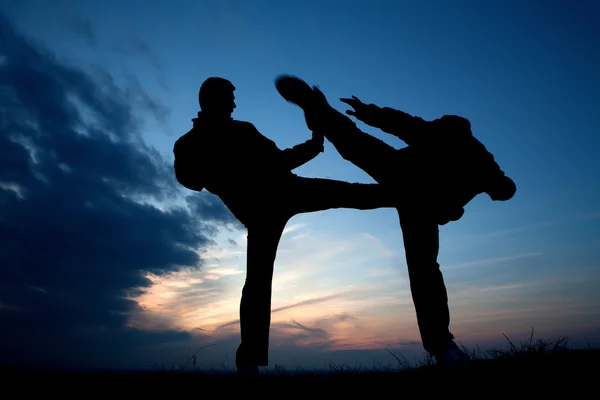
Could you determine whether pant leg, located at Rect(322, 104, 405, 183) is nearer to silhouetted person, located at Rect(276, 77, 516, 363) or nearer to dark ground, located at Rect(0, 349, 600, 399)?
silhouetted person, located at Rect(276, 77, 516, 363)

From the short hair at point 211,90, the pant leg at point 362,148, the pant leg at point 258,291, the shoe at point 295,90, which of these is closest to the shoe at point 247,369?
the pant leg at point 258,291

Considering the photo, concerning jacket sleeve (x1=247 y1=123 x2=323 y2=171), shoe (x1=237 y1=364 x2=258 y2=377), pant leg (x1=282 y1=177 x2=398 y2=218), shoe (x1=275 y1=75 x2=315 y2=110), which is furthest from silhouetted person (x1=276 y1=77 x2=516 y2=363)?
shoe (x1=237 y1=364 x2=258 y2=377)

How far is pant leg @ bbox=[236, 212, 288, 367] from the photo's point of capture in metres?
4.11

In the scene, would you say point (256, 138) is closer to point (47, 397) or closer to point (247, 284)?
point (247, 284)

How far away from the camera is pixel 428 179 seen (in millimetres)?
4383

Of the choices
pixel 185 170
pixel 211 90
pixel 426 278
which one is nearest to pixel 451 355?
pixel 426 278

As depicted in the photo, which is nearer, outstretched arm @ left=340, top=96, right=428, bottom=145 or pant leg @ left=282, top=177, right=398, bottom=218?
outstretched arm @ left=340, top=96, right=428, bottom=145

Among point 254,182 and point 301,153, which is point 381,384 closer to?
point 254,182

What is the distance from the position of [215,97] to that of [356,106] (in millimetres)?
1778

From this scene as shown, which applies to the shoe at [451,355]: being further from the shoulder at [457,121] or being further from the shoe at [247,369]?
the shoulder at [457,121]

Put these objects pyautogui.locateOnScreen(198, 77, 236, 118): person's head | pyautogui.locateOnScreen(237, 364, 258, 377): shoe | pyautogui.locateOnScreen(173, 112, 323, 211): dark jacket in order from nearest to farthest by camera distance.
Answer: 1. pyautogui.locateOnScreen(237, 364, 258, 377): shoe
2. pyautogui.locateOnScreen(173, 112, 323, 211): dark jacket
3. pyautogui.locateOnScreen(198, 77, 236, 118): person's head

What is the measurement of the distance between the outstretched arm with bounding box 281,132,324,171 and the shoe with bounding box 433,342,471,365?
257cm

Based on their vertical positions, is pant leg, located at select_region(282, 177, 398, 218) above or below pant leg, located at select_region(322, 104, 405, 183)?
below

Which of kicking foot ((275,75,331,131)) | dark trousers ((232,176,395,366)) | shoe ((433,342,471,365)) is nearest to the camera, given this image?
shoe ((433,342,471,365))
